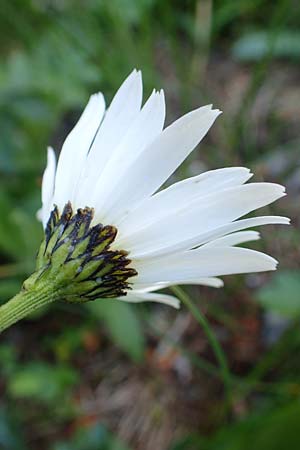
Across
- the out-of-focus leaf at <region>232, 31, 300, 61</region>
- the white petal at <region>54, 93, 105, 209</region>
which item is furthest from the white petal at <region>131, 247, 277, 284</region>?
the out-of-focus leaf at <region>232, 31, 300, 61</region>

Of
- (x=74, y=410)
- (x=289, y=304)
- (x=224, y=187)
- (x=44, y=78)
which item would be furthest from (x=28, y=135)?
(x=224, y=187)

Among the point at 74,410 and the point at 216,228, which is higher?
the point at 216,228

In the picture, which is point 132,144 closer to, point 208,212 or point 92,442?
point 208,212

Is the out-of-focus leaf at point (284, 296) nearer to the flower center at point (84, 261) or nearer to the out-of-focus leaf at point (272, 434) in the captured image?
the out-of-focus leaf at point (272, 434)

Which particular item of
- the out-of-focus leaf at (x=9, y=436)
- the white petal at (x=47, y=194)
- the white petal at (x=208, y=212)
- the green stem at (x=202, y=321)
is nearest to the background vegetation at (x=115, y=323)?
the out-of-focus leaf at (x=9, y=436)

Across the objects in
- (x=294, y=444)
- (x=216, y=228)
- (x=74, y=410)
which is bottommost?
(x=294, y=444)

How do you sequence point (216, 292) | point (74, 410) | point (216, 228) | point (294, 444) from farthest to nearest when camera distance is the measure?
point (216, 292) → point (74, 410) → point (294, 444) → point (216, 228)

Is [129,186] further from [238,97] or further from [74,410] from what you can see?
[238,97]

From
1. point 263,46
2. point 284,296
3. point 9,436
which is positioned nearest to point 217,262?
point 284,296
